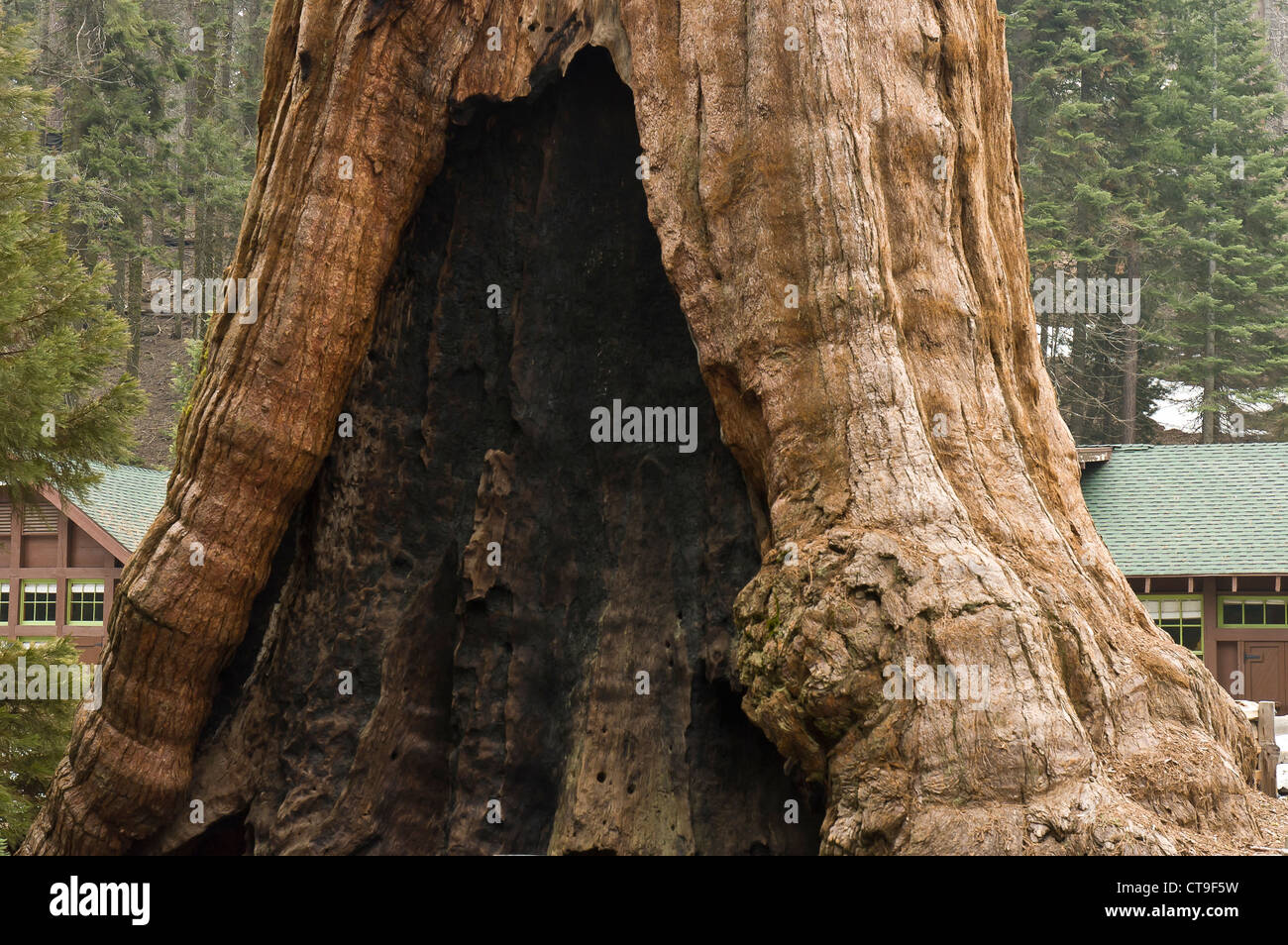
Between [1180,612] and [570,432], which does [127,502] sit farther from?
[1180,612]

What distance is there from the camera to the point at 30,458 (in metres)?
8.41

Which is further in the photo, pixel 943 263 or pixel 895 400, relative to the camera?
pixel 943 263

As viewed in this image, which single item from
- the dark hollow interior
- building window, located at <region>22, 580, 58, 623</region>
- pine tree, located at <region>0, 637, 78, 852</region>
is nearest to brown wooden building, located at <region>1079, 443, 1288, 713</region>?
Result: the dark hollow interior

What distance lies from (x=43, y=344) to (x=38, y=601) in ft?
35.6

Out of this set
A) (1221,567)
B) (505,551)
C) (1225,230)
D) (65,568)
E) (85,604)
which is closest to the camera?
(505,551)

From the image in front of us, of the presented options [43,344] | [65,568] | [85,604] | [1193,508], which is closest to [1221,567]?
[1193,508]

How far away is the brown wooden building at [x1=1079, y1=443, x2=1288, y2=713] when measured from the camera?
16.7 metres

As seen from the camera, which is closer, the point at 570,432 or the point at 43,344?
the point at 570,432

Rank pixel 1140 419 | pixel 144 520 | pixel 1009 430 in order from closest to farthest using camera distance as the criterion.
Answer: pixel 1009 430
pixel 144 520
pixel 1140 419

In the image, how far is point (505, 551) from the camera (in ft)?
18.8

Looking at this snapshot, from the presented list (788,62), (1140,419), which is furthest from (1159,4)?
(788,62)

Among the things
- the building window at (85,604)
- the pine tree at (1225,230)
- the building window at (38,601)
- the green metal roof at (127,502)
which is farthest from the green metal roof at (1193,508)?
the building window at (38,601)

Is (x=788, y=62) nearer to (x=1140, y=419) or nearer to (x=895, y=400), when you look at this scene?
(x=895, y=400)
